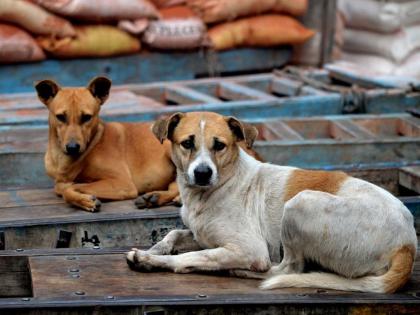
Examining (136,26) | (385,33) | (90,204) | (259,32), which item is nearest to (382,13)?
(385,33)

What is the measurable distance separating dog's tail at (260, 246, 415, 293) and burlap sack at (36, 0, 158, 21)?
5075 millimetres

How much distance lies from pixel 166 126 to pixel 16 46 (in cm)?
451

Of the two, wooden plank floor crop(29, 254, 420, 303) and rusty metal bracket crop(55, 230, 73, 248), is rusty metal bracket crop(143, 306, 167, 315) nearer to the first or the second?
wooden plank floor crop(29, 254, 420, 303)

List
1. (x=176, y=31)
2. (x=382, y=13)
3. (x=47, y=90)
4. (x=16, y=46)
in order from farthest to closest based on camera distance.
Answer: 1. (x=382, y=13)
2. (x=176, y=31)
3. (x=16, y=46)
4. (x=47, y=90)

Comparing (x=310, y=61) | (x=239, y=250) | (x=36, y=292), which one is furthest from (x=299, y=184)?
(x=310, y=61)

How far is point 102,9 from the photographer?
865cm

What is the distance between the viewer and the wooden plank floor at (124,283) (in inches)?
152

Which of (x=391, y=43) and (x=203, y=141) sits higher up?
(x=203, y=141)

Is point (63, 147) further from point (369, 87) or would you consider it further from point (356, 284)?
point (369, 87)

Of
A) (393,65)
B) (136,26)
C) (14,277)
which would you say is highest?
(136,26)

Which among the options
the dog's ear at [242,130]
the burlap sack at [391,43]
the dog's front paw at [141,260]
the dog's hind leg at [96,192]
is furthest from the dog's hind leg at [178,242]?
the burlap sack at [391,43]

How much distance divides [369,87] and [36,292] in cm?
527

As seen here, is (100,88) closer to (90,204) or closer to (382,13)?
(90,204)

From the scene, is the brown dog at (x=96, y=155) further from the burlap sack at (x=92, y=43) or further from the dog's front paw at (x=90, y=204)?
the burlap sack at (x=92, y=43)
